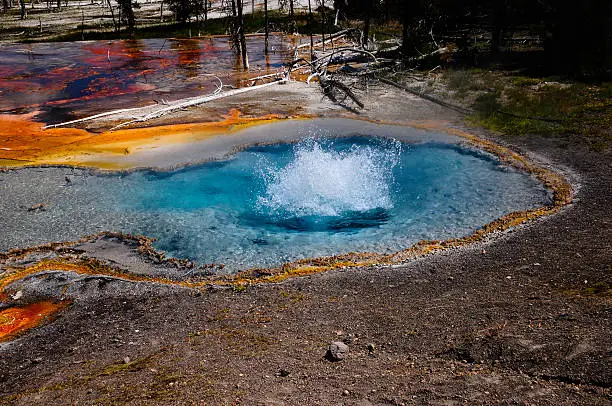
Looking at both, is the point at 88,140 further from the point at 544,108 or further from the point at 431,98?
the point at 544,108

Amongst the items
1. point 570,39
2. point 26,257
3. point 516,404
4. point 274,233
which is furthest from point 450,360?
point 570,39

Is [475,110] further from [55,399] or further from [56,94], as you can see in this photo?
[56,94]

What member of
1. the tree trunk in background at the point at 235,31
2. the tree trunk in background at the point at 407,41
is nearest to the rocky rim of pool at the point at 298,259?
the tree trunk in background at the point at 407,41

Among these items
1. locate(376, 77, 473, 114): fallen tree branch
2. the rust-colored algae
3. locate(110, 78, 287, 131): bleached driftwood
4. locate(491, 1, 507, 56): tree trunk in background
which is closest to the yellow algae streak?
locate(110, 78, 287, 131): bleached driftwood

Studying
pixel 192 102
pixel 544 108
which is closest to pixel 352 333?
pixel 544 108

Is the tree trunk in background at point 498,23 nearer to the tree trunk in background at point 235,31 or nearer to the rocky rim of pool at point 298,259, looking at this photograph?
the rocky rim of pool at point 298,259

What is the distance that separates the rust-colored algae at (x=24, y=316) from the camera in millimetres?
7562

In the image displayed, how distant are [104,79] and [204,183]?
49.8 feet

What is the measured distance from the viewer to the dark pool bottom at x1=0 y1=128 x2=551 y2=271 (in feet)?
33.4

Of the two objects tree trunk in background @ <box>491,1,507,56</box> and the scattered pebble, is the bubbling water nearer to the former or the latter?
the scattered pebble

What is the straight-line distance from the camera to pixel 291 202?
11.9 metres

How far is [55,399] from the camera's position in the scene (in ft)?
18.5

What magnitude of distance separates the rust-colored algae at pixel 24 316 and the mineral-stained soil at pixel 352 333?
0.16m

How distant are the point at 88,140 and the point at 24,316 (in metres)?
9.42
